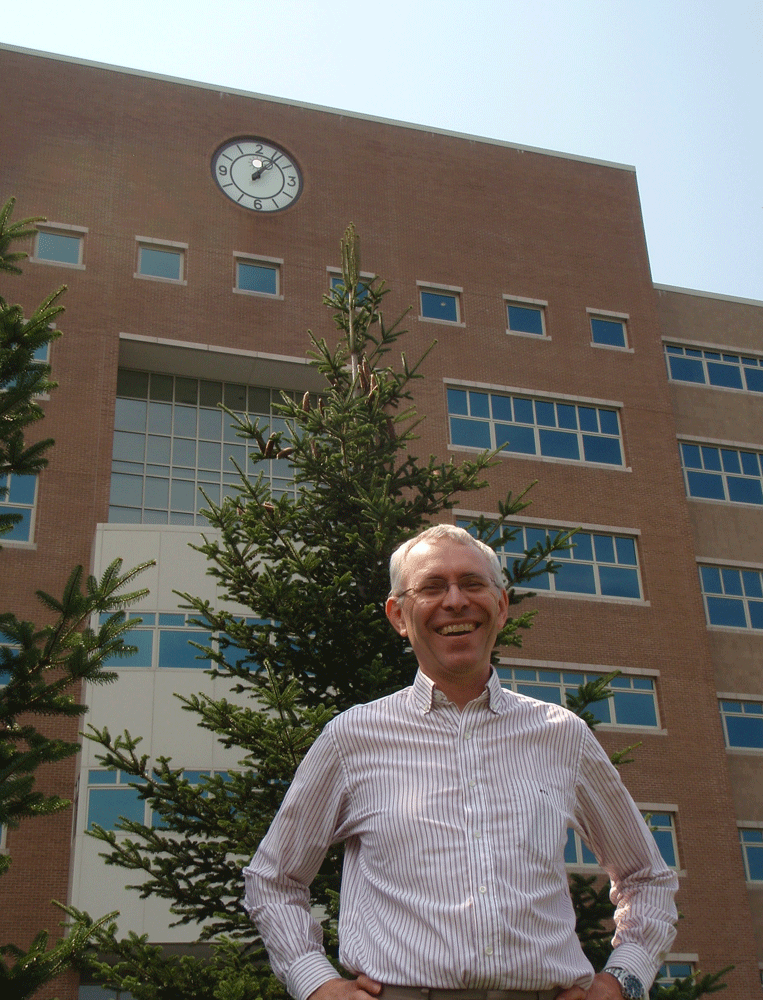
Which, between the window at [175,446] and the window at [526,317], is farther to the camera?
the window at [526,317]

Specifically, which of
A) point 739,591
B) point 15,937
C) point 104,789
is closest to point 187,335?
point 104,789

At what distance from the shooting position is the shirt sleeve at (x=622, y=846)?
3039 mm

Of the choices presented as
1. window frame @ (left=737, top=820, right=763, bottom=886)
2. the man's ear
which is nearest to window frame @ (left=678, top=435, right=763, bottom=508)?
window frame @ (left=737, top=820, right=763, bottom=886)

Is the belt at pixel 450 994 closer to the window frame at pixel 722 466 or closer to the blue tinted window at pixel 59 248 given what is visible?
the blue tinted window at pixel 59 248

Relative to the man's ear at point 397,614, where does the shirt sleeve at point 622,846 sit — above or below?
below

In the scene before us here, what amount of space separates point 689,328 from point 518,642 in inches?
995

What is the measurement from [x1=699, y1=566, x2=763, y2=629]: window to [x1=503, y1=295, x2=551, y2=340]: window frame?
7.57 meters

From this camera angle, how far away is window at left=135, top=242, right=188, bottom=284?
93.9 ft

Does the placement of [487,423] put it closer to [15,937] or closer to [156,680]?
[156,680]

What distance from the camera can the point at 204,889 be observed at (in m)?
9.77

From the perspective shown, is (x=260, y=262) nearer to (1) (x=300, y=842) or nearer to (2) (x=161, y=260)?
(2) (x=161, y=260)

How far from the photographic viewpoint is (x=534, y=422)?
99.5 feet

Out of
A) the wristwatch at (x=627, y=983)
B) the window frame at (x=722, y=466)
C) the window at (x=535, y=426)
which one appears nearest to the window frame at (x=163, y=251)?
the window at (x=535, y=426)

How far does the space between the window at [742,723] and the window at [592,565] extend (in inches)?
144
